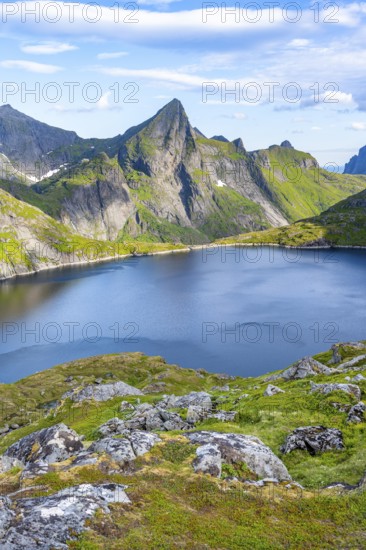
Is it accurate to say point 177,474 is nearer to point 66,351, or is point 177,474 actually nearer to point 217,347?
point 217,347

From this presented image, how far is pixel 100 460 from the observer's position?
29.4 meters

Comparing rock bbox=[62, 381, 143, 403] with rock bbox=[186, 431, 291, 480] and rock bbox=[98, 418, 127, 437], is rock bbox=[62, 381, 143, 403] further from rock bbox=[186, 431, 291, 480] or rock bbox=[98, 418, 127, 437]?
rock bbox=[186, 431, 291, 480]

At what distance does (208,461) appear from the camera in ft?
97.2

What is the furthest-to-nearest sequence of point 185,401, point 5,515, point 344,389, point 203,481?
point 185,401 → point 344,389 → point 203,481 → point 5,515

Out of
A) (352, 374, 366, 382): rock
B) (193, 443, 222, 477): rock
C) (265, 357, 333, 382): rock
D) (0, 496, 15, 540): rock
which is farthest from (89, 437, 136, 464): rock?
(265, 357, 333, 382): rock

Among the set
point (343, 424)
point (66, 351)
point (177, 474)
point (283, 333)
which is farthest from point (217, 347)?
point (177, 474)

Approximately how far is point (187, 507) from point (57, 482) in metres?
7.93

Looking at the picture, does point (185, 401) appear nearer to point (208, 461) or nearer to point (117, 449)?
point (117, 449)

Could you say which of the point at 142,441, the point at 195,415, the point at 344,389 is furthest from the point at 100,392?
the point at 142,441

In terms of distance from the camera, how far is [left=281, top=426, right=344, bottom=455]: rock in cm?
3447

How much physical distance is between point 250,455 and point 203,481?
4949 millimetres

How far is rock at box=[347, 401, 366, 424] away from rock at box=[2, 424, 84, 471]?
22707mm

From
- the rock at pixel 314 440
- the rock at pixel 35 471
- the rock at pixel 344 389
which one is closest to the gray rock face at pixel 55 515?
the rock at pixel 35 471

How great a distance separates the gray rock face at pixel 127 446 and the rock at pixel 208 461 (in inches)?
156
